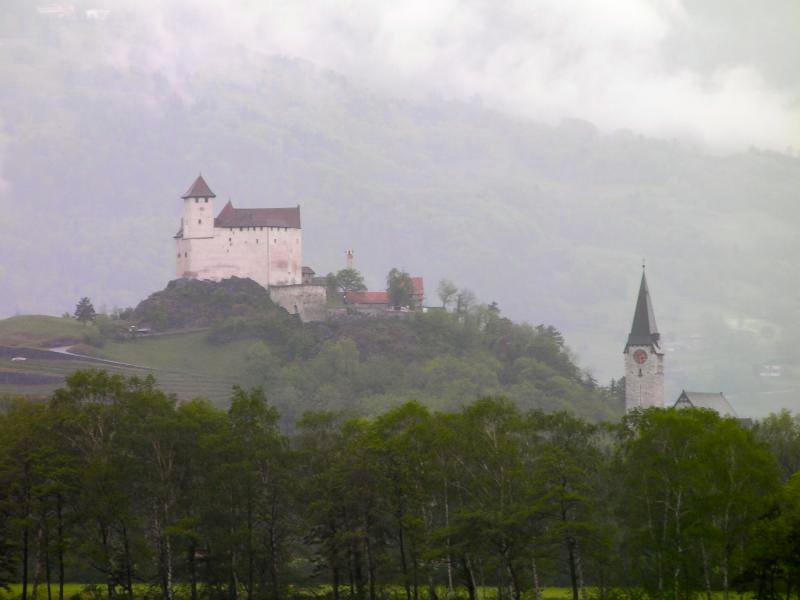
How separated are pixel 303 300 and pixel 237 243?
12.9m

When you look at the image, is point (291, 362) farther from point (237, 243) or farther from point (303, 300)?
point (237, 243)

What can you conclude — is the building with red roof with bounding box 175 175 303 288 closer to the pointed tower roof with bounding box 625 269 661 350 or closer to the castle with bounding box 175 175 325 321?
the castle with bounding box 175 175 325 321

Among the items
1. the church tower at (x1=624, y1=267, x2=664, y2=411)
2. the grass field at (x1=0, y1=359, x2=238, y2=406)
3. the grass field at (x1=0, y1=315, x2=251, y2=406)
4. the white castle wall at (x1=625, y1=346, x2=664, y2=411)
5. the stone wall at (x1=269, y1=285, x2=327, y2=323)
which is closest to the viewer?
the grass field at (x1=0, y1=359, x2=238, y2=406)

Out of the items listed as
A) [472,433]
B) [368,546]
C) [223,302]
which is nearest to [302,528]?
[368,546]

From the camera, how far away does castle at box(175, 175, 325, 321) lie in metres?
175

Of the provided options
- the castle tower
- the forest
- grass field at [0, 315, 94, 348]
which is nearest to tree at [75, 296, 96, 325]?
grass field at [0, 315, 94, 348]

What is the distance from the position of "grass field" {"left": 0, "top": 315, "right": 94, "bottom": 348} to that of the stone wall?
2360 centimetres

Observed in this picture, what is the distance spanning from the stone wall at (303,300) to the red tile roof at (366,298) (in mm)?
8327

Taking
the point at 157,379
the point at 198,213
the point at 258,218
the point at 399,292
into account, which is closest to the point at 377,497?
the point at 157,379

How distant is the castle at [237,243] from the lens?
575ft

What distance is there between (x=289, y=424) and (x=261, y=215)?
26.2m

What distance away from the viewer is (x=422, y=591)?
7450cm

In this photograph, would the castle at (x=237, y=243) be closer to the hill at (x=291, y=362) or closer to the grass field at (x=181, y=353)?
the hill at (x=291, y=362)

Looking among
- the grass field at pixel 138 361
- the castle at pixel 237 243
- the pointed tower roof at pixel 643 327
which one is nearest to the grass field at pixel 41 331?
the grass field at pixel 138 361
